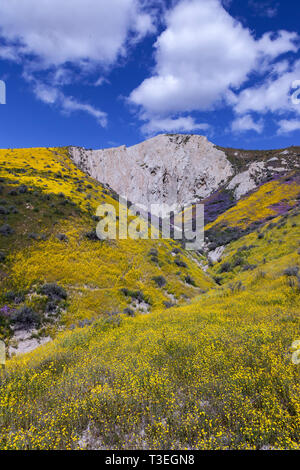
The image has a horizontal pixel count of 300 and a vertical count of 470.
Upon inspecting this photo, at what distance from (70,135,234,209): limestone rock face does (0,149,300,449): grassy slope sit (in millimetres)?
79576

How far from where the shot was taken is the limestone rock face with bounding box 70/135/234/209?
85.8 meters

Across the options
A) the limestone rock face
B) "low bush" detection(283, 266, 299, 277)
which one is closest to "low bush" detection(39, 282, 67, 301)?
"low bush" detection(283, 266, 299, 277)

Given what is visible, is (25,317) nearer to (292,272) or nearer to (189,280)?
(189,280)

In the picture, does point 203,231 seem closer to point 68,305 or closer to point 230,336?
point 68,305

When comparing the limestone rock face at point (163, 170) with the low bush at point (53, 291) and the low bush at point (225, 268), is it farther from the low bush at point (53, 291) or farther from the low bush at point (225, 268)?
the low bush at point (53, 291)

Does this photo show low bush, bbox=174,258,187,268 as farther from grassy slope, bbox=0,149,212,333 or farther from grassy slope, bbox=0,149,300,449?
grassy slope, bbox=0,149,300,449

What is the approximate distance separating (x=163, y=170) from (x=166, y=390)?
9555 cm

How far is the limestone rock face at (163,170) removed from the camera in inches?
3376

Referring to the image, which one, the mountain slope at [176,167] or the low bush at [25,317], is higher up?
the mountain slope at [176,167]

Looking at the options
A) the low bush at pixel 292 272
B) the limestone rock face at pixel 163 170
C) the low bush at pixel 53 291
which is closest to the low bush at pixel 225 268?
the low bush at pixel 292 272

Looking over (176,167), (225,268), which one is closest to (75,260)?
(225,268)

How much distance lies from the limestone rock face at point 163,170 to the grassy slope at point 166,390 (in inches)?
3133

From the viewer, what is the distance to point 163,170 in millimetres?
94500
